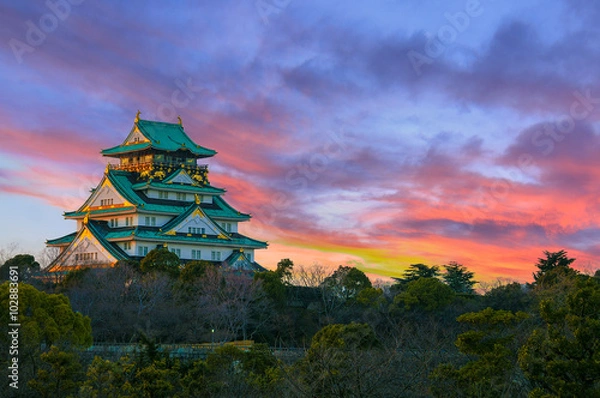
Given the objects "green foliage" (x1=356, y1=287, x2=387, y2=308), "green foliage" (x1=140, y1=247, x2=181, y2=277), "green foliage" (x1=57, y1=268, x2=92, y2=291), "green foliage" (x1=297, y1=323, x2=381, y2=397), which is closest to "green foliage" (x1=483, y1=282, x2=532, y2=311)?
"green foliage" (x1=356, y1=287, x2=387, y2=308)

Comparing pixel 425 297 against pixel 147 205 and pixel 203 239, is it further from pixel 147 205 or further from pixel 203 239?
pixel 147 205

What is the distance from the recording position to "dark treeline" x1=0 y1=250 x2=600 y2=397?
69.3ft

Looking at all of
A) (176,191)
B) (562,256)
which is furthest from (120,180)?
(562,256)

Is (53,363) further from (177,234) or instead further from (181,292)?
(177,234)

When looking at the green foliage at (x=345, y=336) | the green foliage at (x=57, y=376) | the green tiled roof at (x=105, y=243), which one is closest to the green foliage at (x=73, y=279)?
the green tiled roof at (x=105, y=243)

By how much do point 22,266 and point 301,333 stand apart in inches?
755

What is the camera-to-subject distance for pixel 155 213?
69812mm

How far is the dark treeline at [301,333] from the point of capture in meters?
21.1

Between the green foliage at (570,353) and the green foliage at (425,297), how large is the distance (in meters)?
34.7

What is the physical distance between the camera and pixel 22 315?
115 feet

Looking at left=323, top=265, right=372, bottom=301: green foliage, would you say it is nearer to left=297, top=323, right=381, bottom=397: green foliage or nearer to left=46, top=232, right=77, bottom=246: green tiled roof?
left=46, top=232, right=77, bottom=246: green tiled roof

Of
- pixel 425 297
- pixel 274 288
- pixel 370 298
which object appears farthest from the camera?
pixel 370 298

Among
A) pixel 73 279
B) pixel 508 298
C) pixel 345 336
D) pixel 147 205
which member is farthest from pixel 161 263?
pixel 345 336

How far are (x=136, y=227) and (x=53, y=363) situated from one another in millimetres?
39967
